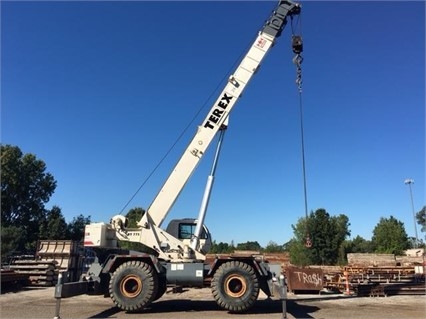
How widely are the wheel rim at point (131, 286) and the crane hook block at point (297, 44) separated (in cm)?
1046

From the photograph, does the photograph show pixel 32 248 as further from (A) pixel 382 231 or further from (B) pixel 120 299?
(A) pixel 382 231

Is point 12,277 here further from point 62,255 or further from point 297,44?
point 297,44

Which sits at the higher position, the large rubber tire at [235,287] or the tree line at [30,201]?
the tree line at [30,201]

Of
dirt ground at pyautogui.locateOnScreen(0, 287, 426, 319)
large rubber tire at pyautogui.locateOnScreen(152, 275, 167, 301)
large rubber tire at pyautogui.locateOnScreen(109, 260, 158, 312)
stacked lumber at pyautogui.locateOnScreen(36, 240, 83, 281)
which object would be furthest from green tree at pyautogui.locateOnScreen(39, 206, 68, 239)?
large rubber tire at pyautogui.locateOnScreen(109, 260, 158, 312)

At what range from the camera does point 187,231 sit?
14.1m

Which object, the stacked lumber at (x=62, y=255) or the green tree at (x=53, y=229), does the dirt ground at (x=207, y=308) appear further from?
the green tree at (x=53, y=229)

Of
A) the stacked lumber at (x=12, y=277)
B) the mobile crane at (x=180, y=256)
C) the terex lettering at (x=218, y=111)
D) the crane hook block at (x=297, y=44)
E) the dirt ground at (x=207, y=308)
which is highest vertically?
the crane hook block at (x=297, y=44)

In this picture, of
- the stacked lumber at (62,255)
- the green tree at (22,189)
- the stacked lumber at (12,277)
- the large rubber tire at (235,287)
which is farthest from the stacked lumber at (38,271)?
the green tree at (22,189)

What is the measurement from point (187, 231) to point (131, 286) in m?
2.76

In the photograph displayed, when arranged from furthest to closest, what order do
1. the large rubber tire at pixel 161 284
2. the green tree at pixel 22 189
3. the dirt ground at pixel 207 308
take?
the green tree at pixel 22 189 → the large rubber tire at pixel 161 284 → the dirt ground at pixel 207 308

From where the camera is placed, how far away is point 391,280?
20.4 meters

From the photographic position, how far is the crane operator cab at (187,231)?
549 inches

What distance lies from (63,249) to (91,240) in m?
12.5

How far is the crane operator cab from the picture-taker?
1395cm
